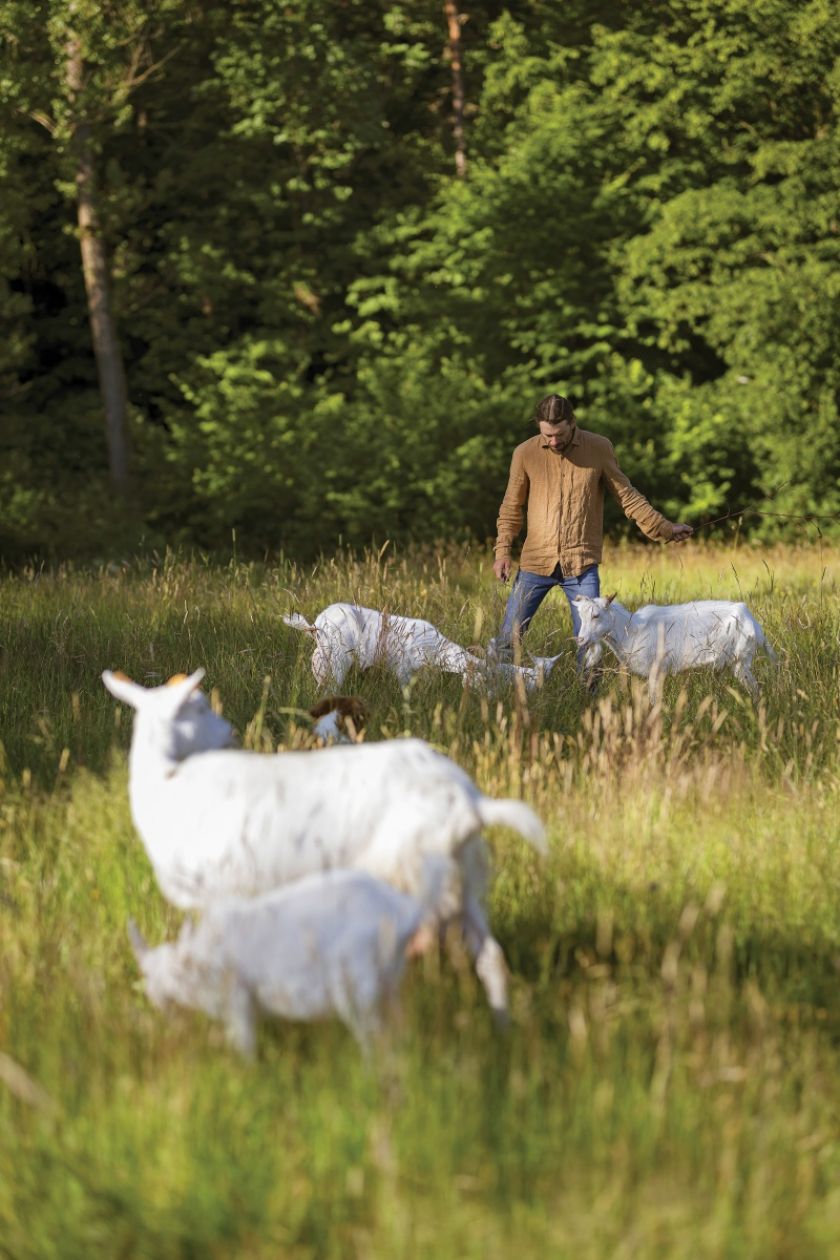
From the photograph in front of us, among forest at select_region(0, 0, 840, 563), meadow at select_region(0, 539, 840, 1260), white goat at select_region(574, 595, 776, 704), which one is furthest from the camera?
forest at select_region(0, 0, 840, 563)

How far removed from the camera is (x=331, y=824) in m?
3.02

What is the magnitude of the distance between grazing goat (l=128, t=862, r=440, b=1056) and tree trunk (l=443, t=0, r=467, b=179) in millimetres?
20255

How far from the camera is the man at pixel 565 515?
306 inches

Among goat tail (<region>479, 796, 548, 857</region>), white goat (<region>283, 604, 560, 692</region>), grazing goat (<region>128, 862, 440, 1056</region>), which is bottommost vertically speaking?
white goat (<region>283, 604, 560, 692</region>)

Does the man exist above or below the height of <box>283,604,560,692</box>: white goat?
above

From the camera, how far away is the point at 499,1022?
2.97m

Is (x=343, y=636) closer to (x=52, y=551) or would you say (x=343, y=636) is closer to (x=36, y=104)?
(x=52, y=551)

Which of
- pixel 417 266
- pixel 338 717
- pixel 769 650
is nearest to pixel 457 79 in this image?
pixel 417 266

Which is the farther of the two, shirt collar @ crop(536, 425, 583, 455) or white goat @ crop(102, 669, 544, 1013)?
shirt collar @ crop(536, 425, 583, 455)

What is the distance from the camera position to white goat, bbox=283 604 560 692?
6.95 m

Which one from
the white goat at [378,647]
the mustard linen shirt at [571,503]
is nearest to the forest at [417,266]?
the mustard linen shirt at [571,503]

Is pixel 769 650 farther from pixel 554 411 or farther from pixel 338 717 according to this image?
pixel 338 717

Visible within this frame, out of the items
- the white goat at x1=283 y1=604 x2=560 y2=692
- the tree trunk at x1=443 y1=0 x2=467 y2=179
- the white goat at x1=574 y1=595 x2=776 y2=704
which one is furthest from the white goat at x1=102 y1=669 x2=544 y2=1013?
the tree trunk at x1=443 y1=0 x2=467 y2=179

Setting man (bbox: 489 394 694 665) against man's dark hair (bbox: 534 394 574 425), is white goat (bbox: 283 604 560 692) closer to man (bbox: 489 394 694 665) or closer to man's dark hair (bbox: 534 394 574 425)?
A: man (bbox: 489 394 694 665)
